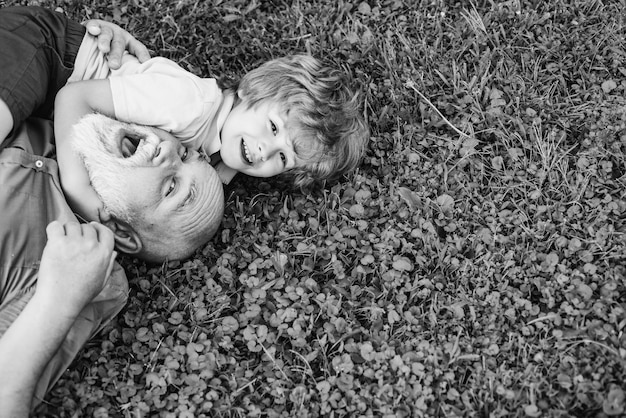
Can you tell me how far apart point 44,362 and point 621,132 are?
3.40 m

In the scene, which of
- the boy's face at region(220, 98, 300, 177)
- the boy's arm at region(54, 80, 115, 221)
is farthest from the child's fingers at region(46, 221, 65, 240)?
the boy's face at region(220, 98, 300, 177)

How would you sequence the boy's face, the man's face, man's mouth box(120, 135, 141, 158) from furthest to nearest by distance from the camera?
the boy's face
man's mouth box(120, 135, 141, 158)
the man's face

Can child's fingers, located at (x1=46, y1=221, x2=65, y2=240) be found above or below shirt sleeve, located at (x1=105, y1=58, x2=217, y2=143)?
below

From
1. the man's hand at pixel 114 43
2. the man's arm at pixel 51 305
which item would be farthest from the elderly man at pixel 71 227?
the man's hand at pixel 114 43

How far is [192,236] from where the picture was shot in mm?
3785

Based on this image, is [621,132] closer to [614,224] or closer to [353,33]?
[614,224]

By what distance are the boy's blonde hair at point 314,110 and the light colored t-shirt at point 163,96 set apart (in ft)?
0.80

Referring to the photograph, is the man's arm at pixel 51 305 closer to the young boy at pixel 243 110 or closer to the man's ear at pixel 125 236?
the man's ear at pixel 125 236

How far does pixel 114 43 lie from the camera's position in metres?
4.25

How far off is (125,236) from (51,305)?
2.07 feet

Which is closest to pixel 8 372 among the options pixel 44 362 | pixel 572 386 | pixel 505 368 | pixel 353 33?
pixel 44 362

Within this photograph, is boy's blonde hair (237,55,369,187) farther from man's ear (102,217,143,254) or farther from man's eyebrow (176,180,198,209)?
man's ear (102,217,143,254)

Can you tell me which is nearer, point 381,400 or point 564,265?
point 381,400

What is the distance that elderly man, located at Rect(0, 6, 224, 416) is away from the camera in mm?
3211
